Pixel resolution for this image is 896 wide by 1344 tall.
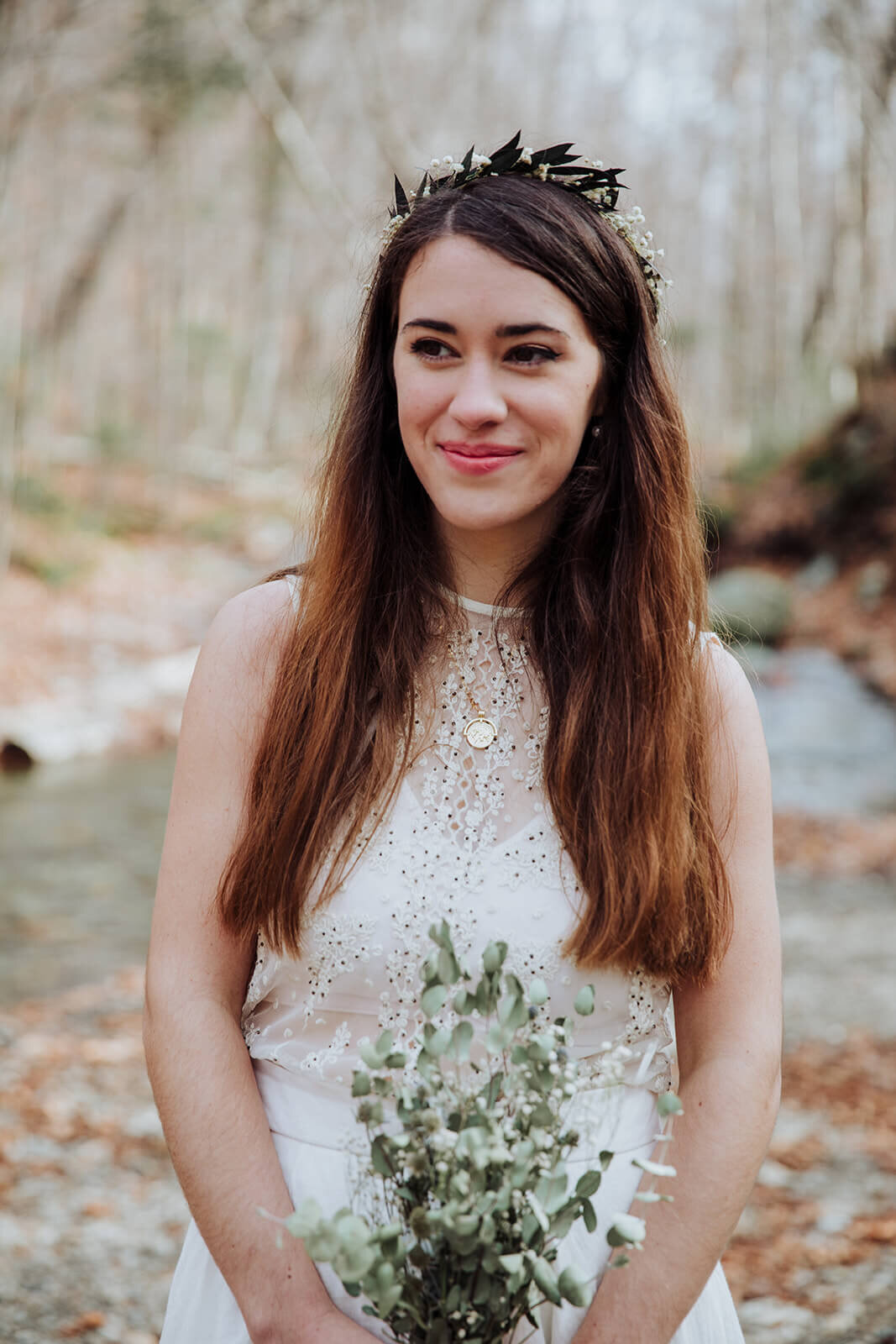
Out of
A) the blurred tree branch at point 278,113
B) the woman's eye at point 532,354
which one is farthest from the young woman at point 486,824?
the blurred tree branch at point 278,113

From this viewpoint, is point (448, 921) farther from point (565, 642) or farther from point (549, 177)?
point (549, 177)

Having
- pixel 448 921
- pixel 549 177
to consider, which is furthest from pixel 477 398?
pixel 448 921

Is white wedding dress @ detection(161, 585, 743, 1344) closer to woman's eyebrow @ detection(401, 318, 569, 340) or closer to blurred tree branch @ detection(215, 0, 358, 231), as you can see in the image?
woman's eyebrow @ detection(401, 318, 569, 340)

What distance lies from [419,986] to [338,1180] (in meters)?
0.30

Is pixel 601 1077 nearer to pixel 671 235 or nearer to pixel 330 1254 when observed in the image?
pixel 330 1254

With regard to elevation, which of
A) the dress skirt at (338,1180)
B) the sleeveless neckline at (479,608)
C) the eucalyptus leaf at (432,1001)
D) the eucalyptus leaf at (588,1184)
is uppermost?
the sleeveless neckline at (479,608)

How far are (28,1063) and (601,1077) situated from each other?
391cm

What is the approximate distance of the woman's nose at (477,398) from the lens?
1.60 m

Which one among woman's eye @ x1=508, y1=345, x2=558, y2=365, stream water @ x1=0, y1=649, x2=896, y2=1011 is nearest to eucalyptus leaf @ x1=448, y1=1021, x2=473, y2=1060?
woman's eye @ x1=508, y1=345, x2=558, y2=365

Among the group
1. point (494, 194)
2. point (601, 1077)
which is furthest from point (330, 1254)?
point (494, 194)

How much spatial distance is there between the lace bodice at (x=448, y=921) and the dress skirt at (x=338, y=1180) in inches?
1.5

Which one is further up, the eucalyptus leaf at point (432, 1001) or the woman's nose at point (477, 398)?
the woman's nose at point (477, 398)

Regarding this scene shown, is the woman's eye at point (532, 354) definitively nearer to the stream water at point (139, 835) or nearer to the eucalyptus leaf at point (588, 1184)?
the eucalyptus leaf at point (588, 1184)

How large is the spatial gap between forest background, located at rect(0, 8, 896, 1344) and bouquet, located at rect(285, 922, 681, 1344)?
807mm
